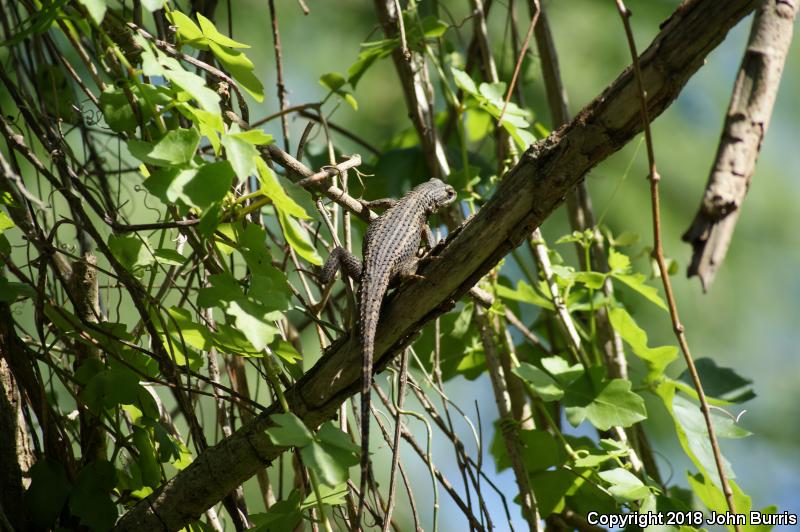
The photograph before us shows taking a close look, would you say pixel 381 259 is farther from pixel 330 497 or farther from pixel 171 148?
pixel 171 148

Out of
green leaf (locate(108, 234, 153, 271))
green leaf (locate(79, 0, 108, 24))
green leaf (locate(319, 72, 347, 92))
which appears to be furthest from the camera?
green leaf (locate(319, 72, 347, 92))

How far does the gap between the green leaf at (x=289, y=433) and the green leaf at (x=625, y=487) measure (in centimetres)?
101

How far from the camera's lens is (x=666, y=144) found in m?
3.73

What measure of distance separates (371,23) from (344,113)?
52 centimetres

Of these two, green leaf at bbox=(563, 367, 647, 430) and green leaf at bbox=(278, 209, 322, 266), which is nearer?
Result: green leaf at bbox=(278, 209, 322, 266)

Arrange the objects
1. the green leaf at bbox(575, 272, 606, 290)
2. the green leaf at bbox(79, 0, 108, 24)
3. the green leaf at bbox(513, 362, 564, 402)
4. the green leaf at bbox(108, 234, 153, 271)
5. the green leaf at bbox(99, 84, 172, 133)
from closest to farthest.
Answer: the green leaf at bbox(79, 0, 108, 24) < the green leaf at bbox(99, 84, 172, 133) < the green leaf at bbox(108, 234, 153, 271) < the green leaf at bbox(513, 362, 564, 402) < the green leaf at bbox(575, 272, 606, 290)

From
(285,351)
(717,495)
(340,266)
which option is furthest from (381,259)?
(717,495)

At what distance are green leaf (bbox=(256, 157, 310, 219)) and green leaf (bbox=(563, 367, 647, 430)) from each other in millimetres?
1135

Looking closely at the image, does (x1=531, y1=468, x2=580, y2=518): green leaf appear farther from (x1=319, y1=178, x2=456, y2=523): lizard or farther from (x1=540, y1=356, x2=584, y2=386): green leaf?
(x1=319, y1=178, x2=456, y2=523): lizard

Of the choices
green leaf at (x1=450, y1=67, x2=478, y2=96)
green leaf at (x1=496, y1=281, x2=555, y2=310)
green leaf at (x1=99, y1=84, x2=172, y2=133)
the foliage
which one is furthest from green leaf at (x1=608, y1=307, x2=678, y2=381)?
green leaf at (x1=99, y1=84, x2=172, y2=133)

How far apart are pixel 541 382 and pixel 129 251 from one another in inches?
48.7

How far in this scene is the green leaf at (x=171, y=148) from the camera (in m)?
1.47

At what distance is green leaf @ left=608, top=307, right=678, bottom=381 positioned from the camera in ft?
7.83

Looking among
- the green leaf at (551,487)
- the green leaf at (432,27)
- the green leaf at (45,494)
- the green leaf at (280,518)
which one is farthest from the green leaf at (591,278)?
the green leaf at (45,494)
